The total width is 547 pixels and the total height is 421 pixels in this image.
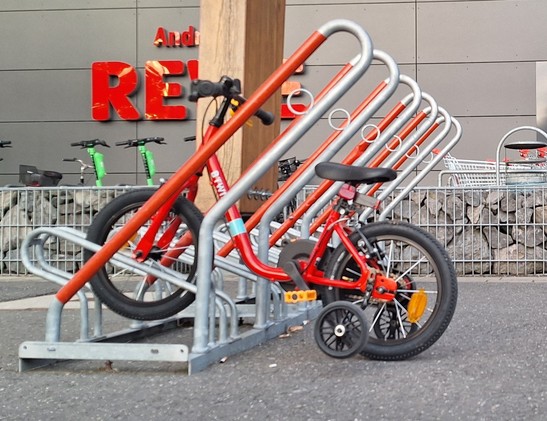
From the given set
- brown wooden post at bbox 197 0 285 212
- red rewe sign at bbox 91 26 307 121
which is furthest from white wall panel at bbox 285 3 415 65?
brown wooden post at bbox 197 0 285 212

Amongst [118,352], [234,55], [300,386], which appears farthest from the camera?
[234,55]

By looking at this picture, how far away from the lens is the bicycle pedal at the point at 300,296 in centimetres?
318

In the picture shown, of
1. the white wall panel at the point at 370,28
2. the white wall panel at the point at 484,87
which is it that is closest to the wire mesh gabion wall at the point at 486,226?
the white wall panel at the point at 484,87

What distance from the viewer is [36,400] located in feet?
8.46

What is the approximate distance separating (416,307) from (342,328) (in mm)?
290

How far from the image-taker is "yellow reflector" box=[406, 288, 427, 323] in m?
3.08

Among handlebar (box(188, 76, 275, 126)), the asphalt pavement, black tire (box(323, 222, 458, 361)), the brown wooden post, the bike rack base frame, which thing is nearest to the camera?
the asphalt pavement

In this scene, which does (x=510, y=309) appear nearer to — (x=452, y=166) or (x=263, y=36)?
(x=263, y=36)

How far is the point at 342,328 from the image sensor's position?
304 centimetres

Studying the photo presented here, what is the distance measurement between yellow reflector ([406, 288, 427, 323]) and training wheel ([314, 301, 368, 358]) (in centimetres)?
20

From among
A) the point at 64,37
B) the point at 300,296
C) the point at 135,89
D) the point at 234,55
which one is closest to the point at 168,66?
the point at 135,89

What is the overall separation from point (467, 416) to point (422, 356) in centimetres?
94

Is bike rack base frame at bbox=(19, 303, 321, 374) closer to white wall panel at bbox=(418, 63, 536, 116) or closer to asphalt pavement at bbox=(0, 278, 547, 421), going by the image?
asphalt pavement at bbox=(0, 278, 547, 421)

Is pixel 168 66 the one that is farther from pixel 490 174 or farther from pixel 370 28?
pixel 490 174
